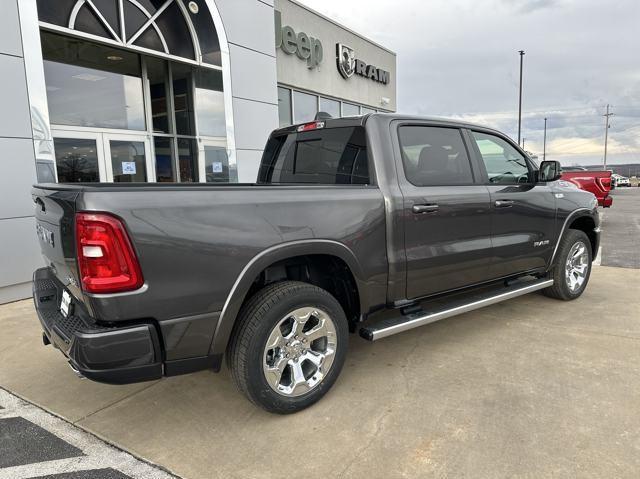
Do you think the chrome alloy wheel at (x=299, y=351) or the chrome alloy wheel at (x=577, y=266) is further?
the chrome alloy wheel at (x=577, y=266)

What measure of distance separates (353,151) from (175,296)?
69.8 inches

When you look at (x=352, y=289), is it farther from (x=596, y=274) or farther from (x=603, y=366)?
(x=596, y=274)

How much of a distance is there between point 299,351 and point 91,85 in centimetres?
692

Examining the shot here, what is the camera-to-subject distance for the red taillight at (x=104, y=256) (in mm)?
2234

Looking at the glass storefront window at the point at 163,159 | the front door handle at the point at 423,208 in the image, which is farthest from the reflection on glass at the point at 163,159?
the front door handle at the point at 423,208

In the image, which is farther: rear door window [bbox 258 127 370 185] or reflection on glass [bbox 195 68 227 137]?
reflection on glass [bbox 195 68 227 137]

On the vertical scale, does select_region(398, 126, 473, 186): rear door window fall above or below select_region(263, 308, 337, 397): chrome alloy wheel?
above

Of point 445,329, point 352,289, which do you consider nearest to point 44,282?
point 352,289

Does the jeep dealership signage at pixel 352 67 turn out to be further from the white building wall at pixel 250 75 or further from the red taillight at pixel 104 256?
the red taillight at pixel 104 256

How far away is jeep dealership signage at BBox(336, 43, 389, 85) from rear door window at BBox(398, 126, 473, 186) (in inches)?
428

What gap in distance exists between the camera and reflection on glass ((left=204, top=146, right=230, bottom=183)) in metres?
9.01

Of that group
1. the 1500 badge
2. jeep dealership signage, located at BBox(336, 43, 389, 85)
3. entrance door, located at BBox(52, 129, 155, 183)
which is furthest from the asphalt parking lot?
jeep dealership signage, located at BBox(336, 43, 389, 85)

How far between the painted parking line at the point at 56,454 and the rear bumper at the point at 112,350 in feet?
1.62

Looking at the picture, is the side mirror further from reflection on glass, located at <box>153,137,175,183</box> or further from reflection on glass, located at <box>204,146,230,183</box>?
reflection on glass, located at <box>153,137,175,183</box>
